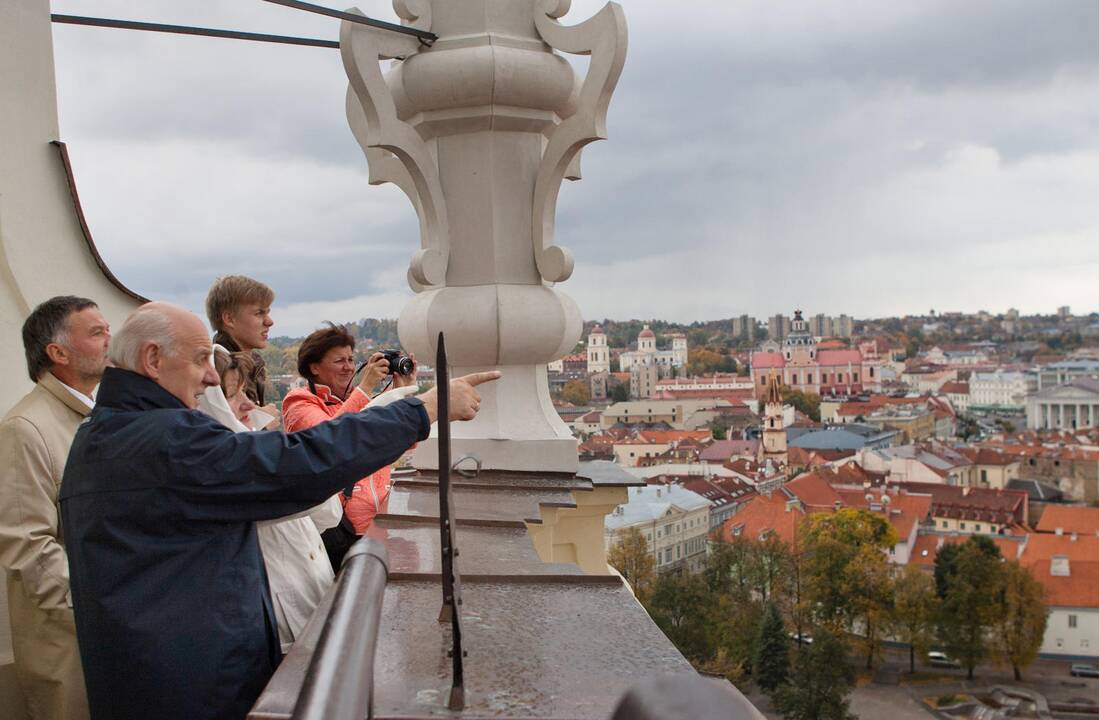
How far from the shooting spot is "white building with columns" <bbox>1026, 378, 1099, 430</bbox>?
111m

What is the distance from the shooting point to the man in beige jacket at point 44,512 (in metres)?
2.05

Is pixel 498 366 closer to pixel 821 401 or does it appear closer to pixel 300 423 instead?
pixel 300 423

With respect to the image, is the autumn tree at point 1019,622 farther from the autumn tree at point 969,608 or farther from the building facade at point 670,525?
the building facade at point 670,525

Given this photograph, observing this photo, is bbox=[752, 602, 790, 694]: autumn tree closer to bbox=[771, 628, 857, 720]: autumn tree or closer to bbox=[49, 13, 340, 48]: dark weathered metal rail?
bbox=[771, 628, 857, 720]: autumn tree

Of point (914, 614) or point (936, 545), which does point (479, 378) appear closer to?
point (914, 614)

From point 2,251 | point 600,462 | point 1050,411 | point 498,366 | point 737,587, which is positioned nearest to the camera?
point 2,251

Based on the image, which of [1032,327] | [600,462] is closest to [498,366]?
[600,462]

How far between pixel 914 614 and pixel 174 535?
54141 mm

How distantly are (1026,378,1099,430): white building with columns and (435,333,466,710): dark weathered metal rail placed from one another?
118744mm

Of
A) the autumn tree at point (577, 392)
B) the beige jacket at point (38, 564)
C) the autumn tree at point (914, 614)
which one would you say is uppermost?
the beige jacket at point (38, 564)

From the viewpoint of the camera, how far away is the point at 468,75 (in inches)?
129

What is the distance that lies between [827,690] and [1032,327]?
127 m

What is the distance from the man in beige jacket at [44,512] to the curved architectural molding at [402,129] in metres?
1.22

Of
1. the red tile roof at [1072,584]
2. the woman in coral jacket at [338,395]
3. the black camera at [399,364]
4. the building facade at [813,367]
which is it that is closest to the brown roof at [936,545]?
the red tile roof at [1072,584]
